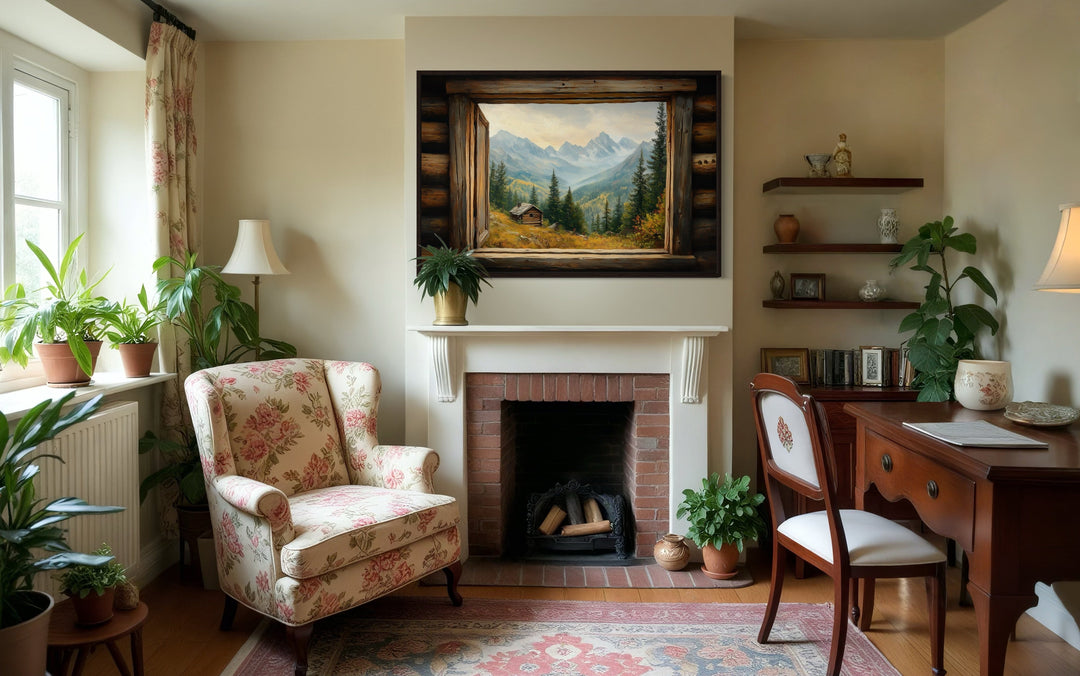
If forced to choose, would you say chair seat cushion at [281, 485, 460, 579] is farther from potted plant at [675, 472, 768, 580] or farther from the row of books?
the row of books

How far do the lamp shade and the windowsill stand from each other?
57 cm

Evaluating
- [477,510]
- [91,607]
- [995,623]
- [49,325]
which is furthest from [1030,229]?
[49,325]

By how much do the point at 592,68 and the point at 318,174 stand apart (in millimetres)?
1444

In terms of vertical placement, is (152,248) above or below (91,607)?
above

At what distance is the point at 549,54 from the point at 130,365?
7.49 ft

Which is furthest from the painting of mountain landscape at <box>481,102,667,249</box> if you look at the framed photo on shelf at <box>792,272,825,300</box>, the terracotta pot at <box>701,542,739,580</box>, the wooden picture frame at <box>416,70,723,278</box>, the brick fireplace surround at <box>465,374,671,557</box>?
the terracotta pot at <box>701,542,739,580</box>

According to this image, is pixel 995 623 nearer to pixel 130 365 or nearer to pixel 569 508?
pixel 569 508

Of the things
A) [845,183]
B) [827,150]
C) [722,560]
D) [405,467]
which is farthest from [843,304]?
[405,467]

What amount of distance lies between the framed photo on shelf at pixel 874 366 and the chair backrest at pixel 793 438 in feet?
4.24

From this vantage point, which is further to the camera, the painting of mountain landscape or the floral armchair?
the painting of mountain landscape

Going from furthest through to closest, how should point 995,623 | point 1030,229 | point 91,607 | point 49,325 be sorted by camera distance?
point 1030,229 < point 49,325 < point 91,607 < point 995,623

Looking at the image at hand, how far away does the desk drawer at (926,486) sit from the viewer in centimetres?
197

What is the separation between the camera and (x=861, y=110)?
382cm

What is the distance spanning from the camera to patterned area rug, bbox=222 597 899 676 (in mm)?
2590
